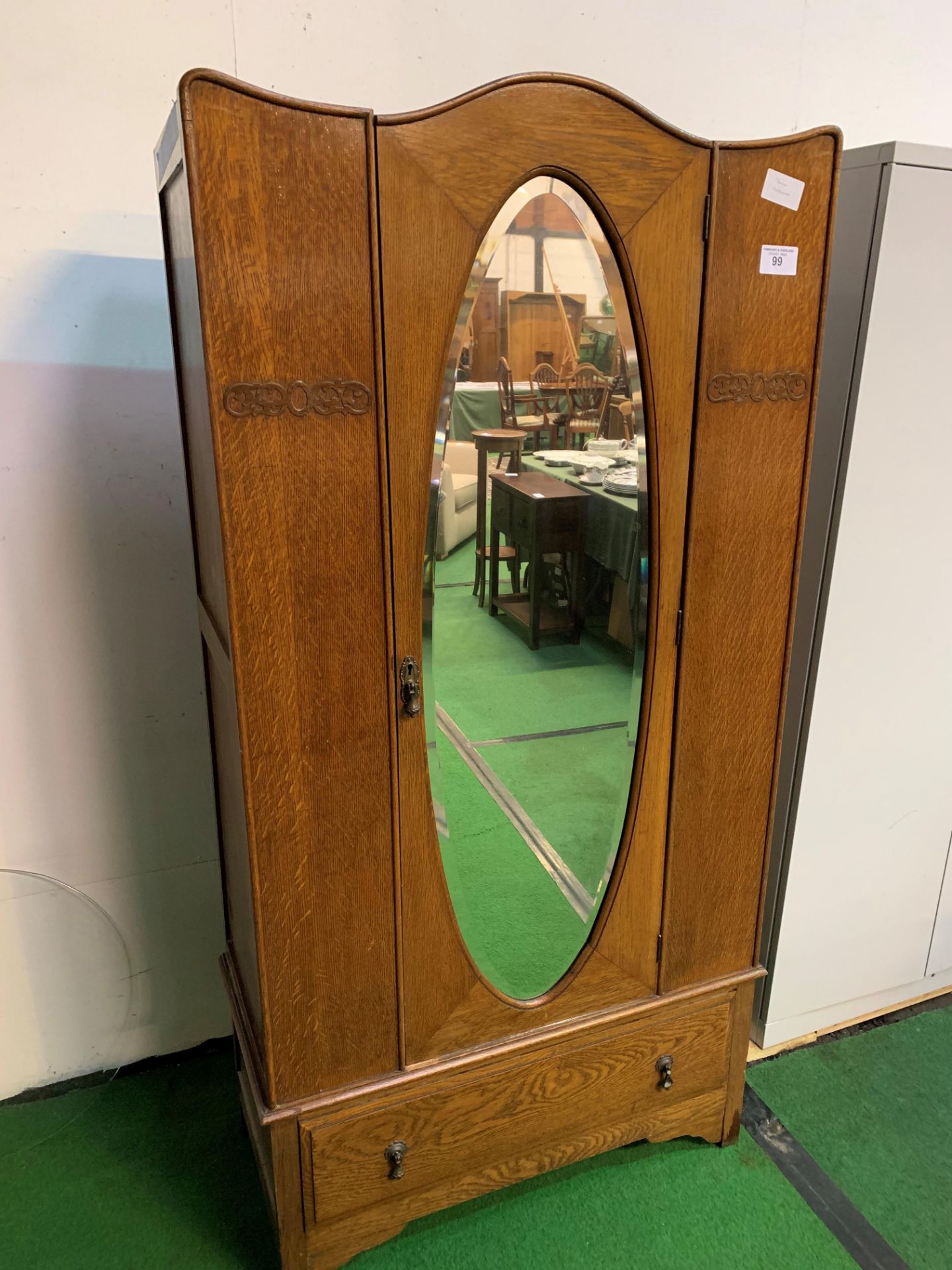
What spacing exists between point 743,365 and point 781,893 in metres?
Result: 1.13

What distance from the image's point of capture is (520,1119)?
4.81 ft

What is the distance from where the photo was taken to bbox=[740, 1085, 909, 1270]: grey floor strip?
4.85ft

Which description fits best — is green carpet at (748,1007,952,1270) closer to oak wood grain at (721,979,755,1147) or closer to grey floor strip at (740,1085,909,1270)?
grey floor strip at (740,1085,909,1270)

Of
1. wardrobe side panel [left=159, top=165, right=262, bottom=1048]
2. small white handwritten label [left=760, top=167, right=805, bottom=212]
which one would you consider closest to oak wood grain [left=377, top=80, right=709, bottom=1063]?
small white handwritten label [left=760, top=167, right=805, bottom=212]

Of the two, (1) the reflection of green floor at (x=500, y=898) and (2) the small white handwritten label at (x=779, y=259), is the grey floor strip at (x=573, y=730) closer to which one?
(1) the reflection of green floor at (x=500, y=898)

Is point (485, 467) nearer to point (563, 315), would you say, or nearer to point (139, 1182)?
point (563, 315)

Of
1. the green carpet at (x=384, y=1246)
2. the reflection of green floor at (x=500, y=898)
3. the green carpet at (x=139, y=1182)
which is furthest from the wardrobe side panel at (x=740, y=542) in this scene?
the green carpet at (x=139, y=1182)

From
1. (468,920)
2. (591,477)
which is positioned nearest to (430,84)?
(591,477)

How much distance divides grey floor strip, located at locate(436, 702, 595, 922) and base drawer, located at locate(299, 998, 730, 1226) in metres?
0.26

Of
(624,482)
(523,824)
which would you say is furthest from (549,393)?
(523,824)

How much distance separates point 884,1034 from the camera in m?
1.98

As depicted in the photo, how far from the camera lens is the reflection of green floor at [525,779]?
1.25m

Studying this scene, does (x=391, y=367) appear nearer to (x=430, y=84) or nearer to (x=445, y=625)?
(x=445, y=625)

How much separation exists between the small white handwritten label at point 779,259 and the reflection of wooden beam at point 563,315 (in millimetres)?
291
